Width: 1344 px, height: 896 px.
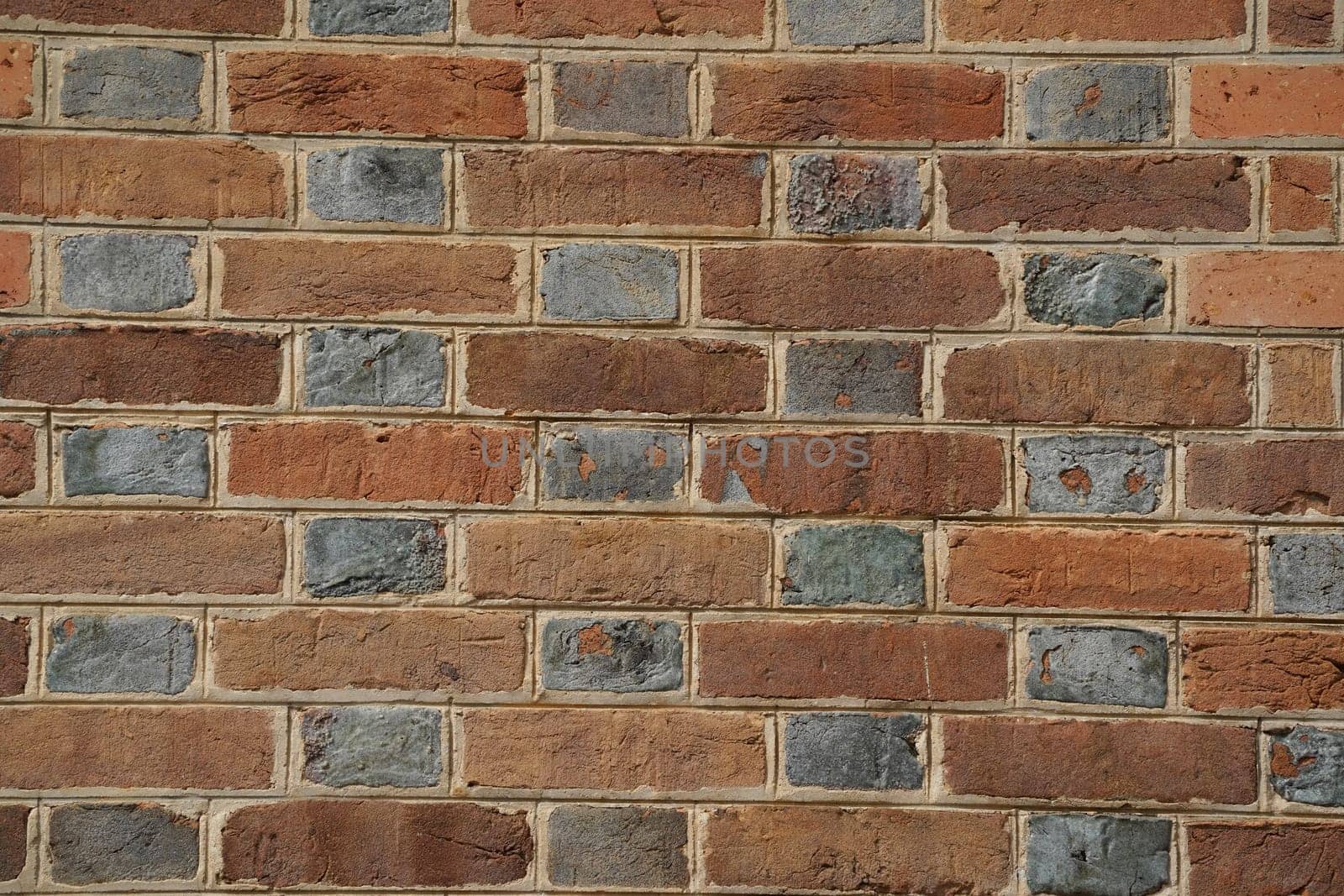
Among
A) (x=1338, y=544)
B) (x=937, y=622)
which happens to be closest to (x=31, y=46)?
(x=937, y=622)

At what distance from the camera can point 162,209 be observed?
105 cm

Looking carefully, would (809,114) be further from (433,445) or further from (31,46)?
(31,46)

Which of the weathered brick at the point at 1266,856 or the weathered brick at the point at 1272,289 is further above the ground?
the weathered brick at the point at 1272,289

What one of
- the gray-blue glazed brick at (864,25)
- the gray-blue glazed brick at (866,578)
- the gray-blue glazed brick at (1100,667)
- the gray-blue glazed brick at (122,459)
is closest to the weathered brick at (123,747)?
the gray-blue glazed brick at (122,459)

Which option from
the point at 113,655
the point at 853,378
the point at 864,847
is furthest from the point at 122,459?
the point at 864,847

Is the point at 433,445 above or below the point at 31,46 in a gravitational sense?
below

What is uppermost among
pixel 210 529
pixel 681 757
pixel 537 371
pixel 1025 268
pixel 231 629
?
pixel 1025 268

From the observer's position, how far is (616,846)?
1.05 meters

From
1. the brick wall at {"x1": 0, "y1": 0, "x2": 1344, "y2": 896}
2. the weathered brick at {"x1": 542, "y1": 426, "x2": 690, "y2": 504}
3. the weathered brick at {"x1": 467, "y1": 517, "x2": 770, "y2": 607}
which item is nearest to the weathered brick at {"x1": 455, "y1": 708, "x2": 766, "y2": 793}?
the brick wall at {"x1": 0, "y1": 0, "x2": 1344, "y2": 896}

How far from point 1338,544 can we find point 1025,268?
17.0 inches

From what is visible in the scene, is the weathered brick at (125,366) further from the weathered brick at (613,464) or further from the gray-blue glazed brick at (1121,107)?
the gray-blue glazed brick at (1121,107)

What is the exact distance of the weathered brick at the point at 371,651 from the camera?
1.04 metres

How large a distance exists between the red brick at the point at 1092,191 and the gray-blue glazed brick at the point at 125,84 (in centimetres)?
83

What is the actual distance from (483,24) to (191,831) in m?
0.90
